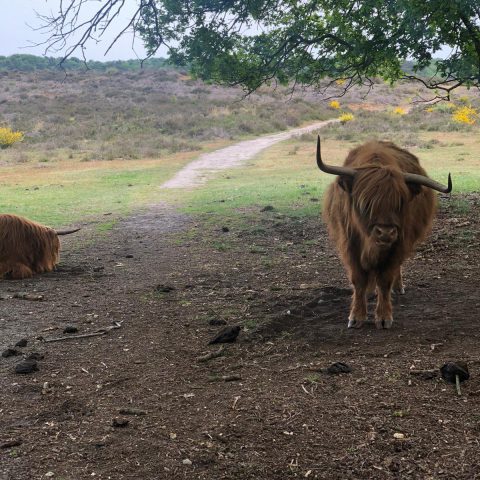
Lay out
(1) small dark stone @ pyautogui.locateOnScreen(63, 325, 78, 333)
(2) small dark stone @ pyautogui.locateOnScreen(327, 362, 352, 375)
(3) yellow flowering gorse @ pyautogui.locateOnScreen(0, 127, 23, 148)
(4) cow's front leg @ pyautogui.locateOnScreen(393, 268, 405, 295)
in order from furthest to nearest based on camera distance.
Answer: (3) yellow flowering gorse @ pyautogui.locateOnScreen(0, 127, 23, 148), (4) cow's front leg @ pyautogui.locateOnScreen(393, 268, 405, 295), (1) small dark stone @ pyautogui.locateOnScreen(63, 325, 78, 333), (2) small dark stone @ pyautogui.locateOnScreen(327, 362, 352, 375)

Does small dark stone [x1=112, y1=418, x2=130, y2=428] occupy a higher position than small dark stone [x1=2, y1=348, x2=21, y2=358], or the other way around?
small dark stone [x1=112, y1=418, x2=130, y2=428]

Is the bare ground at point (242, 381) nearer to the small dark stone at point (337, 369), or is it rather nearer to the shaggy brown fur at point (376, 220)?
the small dark stone at point (337, 369)

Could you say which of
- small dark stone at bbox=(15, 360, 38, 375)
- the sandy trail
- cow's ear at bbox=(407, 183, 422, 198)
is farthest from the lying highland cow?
the sandy trail

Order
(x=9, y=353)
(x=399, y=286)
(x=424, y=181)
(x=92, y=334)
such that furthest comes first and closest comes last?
(x=399, y=286) < (x=92, y=334) < (x=9, y=353) < (x=424, y=181)

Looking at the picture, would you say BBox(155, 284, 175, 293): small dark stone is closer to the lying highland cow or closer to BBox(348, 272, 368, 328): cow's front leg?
the lying highland cow

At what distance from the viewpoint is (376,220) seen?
4859mm

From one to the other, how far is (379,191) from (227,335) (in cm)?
183

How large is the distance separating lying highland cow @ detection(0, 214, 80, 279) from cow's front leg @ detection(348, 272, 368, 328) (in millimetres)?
5097

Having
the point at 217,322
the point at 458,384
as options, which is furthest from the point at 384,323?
the point at 217,322

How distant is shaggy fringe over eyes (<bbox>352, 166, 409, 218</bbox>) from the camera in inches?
190

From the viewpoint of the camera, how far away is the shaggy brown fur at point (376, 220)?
4.85 metres

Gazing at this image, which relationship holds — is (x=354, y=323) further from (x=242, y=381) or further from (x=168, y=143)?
(x=168, y=143)

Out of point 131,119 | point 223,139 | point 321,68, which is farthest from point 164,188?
point 131,119

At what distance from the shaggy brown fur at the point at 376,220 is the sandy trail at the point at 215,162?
14204mm
